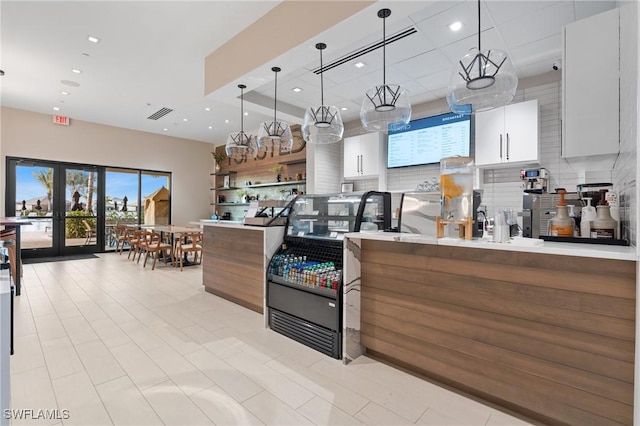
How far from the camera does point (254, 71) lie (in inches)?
159

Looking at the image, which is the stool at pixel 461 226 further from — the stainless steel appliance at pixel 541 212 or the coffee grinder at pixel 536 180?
the coffee grinder at pixel 536 180

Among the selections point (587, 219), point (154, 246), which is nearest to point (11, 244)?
point (154, 246)

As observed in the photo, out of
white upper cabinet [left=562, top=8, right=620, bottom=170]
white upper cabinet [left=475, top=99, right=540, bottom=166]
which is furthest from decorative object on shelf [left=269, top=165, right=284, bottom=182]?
white upper cabinet [left=562, top=8, right=620, bottom=170]

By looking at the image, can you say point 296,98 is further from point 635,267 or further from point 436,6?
point 635,267

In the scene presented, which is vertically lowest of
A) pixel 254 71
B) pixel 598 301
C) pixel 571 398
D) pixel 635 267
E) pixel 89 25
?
A: pixel 571 398

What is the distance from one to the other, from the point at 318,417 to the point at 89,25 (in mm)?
5045

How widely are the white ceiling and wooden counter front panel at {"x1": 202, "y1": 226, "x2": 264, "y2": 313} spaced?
2129mm

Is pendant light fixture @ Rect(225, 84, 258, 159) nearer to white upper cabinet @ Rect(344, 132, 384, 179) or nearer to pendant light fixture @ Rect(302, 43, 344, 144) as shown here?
pendant light fixture @ Rect(302, 43, 344, 144)

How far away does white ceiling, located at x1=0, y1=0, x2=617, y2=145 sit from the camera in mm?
3289

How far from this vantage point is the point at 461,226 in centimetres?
221

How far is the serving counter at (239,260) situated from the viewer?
360 cm

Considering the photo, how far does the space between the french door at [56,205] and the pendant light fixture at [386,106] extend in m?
8.59

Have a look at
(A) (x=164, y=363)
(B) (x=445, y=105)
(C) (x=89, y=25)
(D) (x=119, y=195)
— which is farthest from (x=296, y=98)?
(D) (x=119, y=195)

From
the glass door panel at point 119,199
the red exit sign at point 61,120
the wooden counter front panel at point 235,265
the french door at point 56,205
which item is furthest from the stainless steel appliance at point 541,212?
the red exit sign at point 61,120
